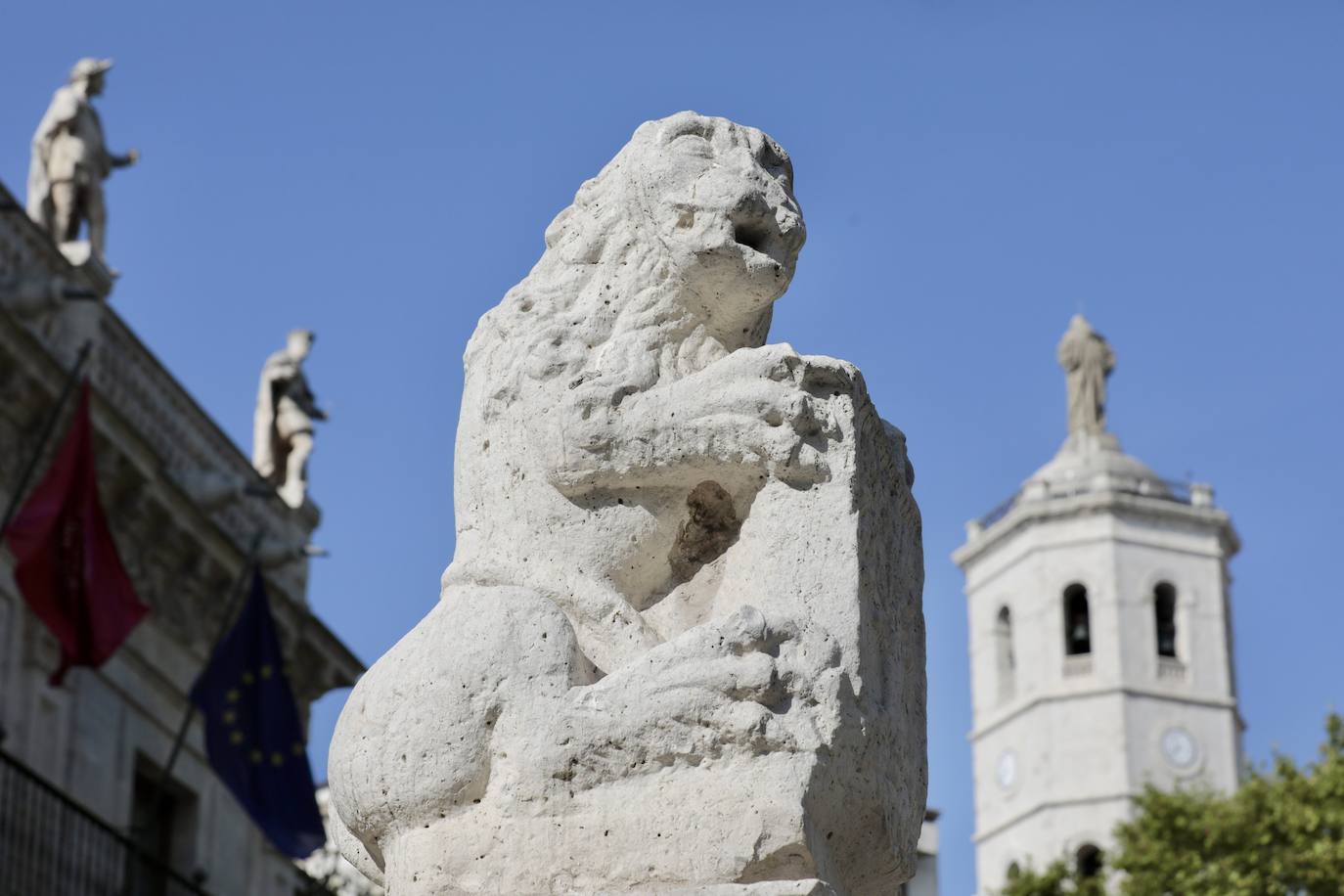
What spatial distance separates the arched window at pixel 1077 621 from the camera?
7275 cm

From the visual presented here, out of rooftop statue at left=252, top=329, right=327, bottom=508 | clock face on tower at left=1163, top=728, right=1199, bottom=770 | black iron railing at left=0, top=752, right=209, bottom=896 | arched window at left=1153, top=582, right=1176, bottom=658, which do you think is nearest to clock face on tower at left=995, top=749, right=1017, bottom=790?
clock face on tower at left=1163, top=728, right=1199, bottom=770

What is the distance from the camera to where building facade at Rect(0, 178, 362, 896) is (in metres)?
19.6

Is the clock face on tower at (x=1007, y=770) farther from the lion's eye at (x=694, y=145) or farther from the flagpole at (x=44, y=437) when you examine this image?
the lion's eye at (x=694, y=145)

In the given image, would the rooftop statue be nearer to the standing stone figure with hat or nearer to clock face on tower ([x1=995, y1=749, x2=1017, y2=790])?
the standing stone figure with hat

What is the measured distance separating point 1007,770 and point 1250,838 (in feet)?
146

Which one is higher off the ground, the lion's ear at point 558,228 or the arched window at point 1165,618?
the arched window at point 1165,618

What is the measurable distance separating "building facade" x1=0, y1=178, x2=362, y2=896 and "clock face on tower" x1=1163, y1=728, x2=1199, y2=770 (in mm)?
47686

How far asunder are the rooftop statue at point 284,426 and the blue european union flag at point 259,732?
13.4 ft

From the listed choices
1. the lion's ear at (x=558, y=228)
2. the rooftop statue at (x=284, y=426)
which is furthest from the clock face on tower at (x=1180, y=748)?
the lion's ear at (x=558, y=228)

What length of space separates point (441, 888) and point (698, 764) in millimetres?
512

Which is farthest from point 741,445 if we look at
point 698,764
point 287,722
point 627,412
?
point 287,722

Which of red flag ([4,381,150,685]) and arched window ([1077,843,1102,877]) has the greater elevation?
arched window ([1077,843,1102,877])

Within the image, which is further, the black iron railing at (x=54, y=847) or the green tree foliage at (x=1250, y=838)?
the green tree foliage at (x=1250, y=838)

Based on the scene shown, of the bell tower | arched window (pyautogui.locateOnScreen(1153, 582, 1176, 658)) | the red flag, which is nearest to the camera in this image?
the red flag
